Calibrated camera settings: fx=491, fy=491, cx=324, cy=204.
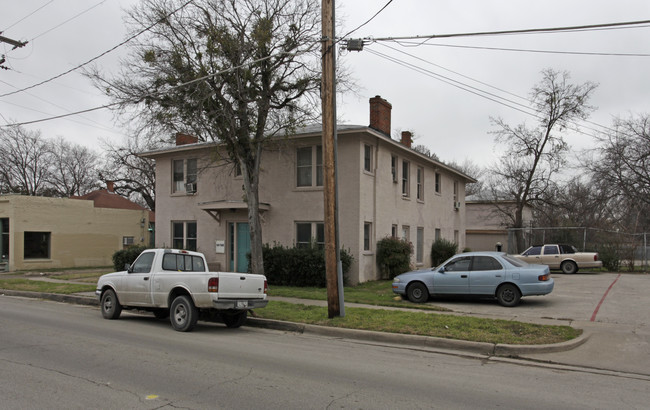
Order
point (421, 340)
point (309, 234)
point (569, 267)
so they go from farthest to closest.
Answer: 1. point (569, 267)
2. point (309, 234)
3. point (421, 340)

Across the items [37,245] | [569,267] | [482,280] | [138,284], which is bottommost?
[569,267]

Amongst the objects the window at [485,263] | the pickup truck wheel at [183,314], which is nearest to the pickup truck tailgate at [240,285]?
the pickup truck wheel at [183,314]

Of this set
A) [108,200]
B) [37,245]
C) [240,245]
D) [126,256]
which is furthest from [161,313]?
[108,200]

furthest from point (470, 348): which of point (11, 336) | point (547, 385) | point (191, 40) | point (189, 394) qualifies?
point (191, 40)

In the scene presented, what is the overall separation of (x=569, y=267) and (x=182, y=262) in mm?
19820

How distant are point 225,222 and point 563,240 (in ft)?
61.2

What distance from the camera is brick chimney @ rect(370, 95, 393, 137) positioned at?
21000 mm

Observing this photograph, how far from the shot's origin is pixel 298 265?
1853cm

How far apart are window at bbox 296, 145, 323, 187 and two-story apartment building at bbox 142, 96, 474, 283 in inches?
1.6

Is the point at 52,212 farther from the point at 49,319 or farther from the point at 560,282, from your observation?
the point at 560,282

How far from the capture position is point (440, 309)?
12695 millimetres

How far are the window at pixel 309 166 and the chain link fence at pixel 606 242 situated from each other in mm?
14392

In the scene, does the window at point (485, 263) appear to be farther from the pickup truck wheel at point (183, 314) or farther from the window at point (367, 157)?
the pickup truck wheel at point (183, 314)

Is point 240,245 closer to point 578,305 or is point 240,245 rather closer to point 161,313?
point 161,313
